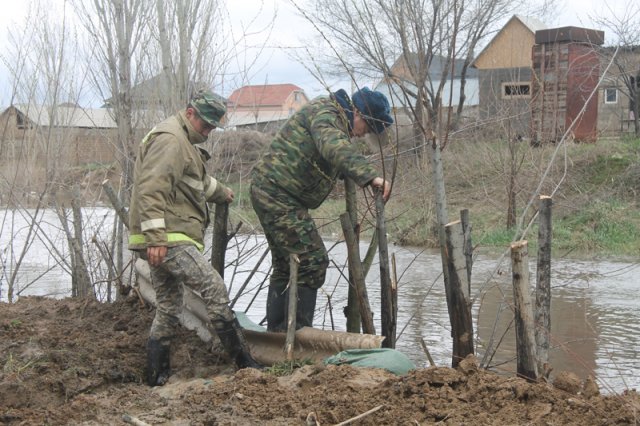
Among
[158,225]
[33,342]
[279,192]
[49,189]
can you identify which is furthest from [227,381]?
[49,189]

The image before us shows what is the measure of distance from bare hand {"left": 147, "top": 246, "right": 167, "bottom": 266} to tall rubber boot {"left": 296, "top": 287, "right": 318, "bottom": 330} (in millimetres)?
1062

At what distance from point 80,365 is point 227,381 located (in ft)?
3.90

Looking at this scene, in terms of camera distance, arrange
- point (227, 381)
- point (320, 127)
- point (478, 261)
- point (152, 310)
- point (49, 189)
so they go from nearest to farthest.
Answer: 1. point (227, 381)
2. point (320, 127)
3. point (152, 310)
4. point (49, 189)
5. point (478, 261)

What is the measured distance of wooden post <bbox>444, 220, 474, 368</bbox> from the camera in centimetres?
495

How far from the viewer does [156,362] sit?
542 centimetres

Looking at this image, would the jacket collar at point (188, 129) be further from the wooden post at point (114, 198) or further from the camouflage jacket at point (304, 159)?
the wooden post at point (114, 198)

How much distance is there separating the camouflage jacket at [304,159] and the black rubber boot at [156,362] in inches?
50.4

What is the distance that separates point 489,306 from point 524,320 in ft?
16.0

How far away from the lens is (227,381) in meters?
4.81

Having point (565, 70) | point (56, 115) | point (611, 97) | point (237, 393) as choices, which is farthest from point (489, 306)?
point (611, 97)

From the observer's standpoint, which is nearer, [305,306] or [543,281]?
[543,281]

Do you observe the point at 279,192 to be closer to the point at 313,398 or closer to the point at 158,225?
the point at 158,225

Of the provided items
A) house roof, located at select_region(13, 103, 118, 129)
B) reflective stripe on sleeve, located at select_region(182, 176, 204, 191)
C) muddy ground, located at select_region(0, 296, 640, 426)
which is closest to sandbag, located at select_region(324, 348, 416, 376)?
muddy ground, located at select_region(0, 296, 640, 426)

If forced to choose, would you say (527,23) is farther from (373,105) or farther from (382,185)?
(382,185)
